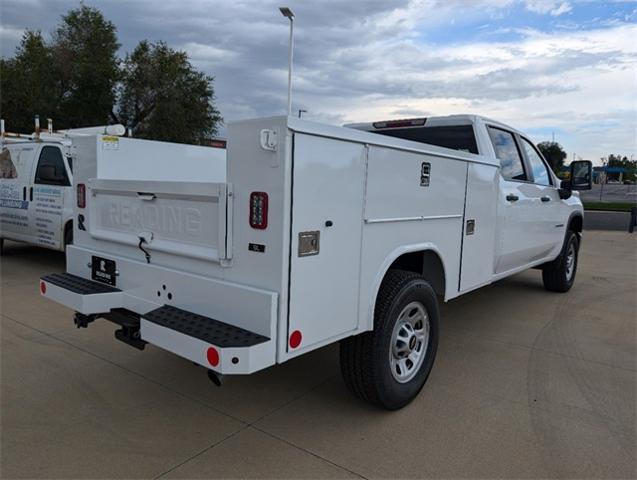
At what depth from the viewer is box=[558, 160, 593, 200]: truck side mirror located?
6.25 metres

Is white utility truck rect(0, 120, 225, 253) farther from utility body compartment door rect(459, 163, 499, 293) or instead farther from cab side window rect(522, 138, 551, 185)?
cab side window rect(522, 138, 551, 185)

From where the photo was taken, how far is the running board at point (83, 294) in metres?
3.27

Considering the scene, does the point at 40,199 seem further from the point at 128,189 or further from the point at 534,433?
the point at 534,433

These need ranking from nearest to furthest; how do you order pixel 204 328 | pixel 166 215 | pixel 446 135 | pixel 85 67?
pixel 204 328, pixel 166 215, pixel 446 135, pixel 85 67

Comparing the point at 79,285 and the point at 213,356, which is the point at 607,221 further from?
the point at 213,356

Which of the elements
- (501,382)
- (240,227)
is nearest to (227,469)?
(240,227)

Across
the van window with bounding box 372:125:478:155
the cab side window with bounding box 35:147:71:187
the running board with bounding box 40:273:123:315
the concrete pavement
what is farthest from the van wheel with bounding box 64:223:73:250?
the concrete pavement

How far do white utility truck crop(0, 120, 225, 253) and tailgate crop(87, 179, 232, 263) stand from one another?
3945 mm

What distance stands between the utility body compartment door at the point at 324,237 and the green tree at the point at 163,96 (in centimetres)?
2516

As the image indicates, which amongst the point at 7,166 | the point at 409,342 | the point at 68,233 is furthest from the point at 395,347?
the point at 7,166

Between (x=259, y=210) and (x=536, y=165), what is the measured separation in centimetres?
449

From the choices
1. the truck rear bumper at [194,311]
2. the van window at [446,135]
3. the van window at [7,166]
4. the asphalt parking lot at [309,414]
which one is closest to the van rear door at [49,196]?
the van window at [7,166]

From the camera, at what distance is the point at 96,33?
2673 cm

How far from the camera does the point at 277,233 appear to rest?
2.49 meters
